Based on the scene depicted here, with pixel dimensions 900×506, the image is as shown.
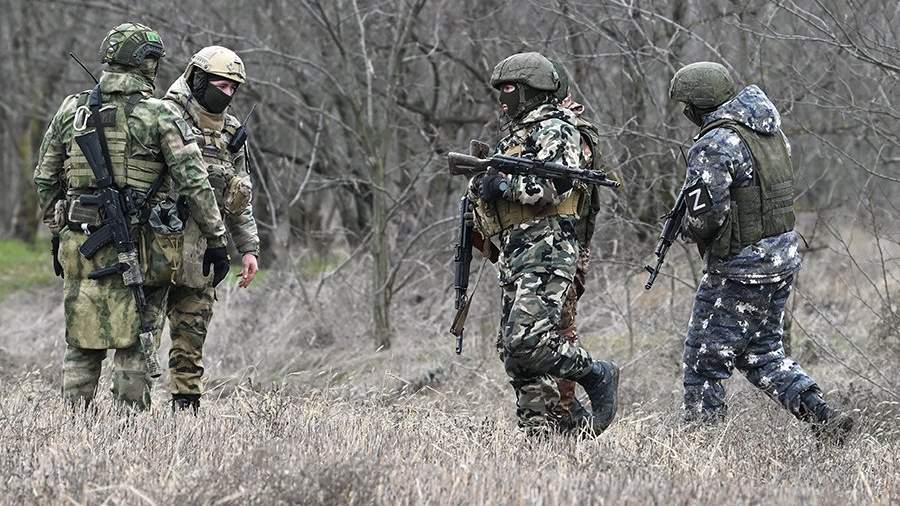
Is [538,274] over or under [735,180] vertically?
under

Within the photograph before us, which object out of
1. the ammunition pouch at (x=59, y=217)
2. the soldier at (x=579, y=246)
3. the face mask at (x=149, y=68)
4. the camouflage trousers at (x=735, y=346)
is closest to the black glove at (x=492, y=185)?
the soldier at (x=579, y=246)

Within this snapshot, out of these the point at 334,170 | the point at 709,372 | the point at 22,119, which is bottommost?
the point at 22,119

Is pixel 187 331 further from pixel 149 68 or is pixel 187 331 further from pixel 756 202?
pixel 756 202

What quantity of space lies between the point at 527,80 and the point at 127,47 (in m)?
1.88

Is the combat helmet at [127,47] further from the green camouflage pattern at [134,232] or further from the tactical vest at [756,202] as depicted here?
the tactical vest at [756,202]

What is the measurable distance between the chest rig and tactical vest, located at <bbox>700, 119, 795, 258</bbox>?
2.29 ft

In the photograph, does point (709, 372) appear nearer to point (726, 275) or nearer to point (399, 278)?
point (726, 275)

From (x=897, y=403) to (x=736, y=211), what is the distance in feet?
5.88

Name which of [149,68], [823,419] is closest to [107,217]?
[149,68]

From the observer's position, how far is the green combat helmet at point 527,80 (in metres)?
5.65

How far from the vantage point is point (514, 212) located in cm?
565

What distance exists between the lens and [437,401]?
7707 mm

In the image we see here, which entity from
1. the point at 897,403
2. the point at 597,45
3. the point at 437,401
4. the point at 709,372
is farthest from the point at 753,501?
the point at 597,45

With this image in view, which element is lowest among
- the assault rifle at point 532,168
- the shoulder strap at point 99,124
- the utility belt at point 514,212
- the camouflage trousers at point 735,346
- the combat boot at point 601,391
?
the combat boot at point 601,391
